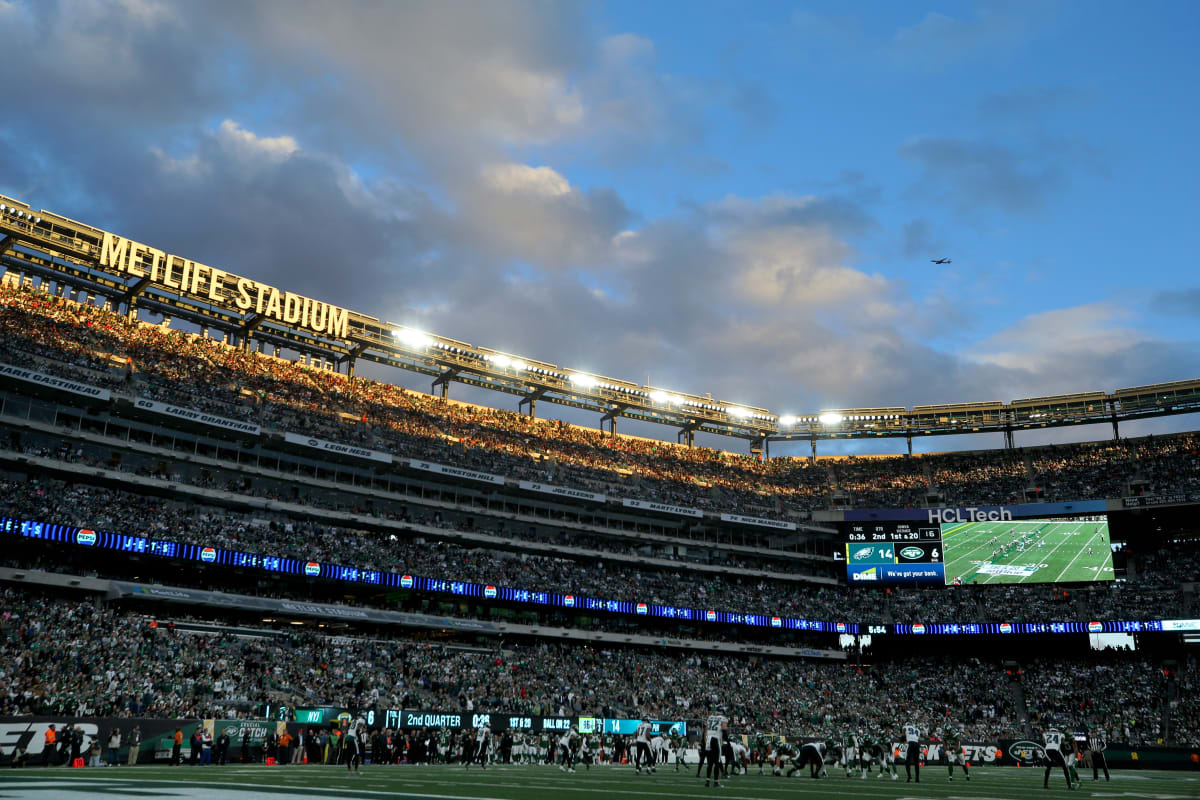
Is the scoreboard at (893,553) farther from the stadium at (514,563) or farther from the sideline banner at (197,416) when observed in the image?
the sideline banner at (197,416)

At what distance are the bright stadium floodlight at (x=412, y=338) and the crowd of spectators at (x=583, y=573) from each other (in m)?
14.6

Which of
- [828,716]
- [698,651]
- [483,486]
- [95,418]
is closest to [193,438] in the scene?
[95,418]

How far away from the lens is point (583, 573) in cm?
6844

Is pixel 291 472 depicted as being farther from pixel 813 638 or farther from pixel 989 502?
pixel 989 502

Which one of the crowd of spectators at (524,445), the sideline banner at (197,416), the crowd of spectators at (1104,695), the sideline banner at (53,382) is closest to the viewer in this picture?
the sideline banner at (53,382)

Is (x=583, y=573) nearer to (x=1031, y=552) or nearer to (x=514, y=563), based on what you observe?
(x=514, y=563)

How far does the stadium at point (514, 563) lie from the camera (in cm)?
4056

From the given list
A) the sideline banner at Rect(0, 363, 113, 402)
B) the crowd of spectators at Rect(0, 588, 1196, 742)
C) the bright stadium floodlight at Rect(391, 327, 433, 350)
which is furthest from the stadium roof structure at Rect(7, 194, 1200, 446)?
the crowd of spectators at Rect(0, 588, 1196, 742)

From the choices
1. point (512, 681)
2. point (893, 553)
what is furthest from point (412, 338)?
point (893, 553)

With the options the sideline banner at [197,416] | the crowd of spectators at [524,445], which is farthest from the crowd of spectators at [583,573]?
the crowd of spectators at [524,445]

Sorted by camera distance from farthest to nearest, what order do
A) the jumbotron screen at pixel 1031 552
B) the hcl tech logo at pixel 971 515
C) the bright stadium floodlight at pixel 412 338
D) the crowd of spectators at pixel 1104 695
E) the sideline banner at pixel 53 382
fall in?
the hcl tech logo at pixel 971 515 → the jumbotron screen at pixel 1031 552 → the bright stadium floodlight at pixel 412 338 → the crowd of spectators at pixel 1104 695 → the sideline banner at pixel 53 382

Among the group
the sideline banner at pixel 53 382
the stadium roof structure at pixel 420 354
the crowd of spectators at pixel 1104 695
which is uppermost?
the stadium roof structure at pixel 420 354

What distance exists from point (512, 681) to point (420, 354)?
1061 inches

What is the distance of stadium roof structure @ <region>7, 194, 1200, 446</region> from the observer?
55.3 meters
